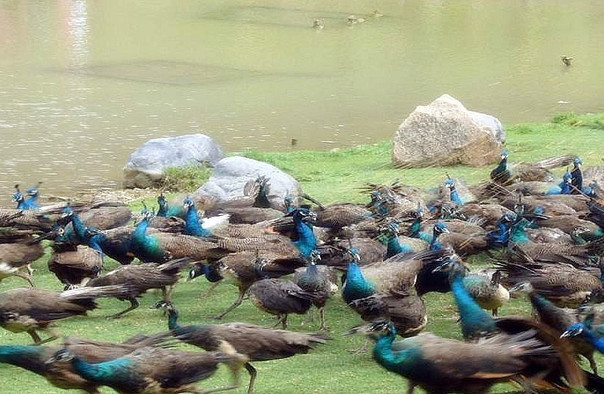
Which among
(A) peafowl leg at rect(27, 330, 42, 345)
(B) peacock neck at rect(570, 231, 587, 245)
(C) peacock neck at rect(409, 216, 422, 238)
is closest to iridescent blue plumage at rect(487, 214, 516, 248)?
(B) peacock neck at rect(570, 231, 587, 245)

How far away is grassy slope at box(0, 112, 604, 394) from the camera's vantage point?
27.4 ft

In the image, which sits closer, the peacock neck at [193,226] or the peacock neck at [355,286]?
the peacock neck at [355,286]

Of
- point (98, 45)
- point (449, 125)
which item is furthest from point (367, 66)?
point (449, 125)

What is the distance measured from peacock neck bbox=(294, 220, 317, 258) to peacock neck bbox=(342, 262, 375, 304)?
5.55ft

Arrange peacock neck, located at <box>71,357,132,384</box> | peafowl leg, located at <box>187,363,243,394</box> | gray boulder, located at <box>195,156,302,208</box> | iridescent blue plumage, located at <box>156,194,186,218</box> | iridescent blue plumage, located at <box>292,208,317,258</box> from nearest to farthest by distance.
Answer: peacock neck, located at <box>71,357,132,384</box>
peafowl leg, located at <box>187,363,243,394</box>
iridescent blue plumage, located at <box>292,208,317,258</box>
iridescent blue plumage, located at <box>156,194,186,218</box>
gray boulder, located at <box>195,156,302,208</box>

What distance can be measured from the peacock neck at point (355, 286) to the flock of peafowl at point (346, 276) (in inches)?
0.5

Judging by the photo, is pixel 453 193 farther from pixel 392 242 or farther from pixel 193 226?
pixel 193 226

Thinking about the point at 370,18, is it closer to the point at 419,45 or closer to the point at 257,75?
the point at 419,45

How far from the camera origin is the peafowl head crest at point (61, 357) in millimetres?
7148

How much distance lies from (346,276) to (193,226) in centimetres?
291

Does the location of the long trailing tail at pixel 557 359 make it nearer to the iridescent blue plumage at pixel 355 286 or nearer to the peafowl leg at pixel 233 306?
the iridescent blue plumage at pixel 355 286

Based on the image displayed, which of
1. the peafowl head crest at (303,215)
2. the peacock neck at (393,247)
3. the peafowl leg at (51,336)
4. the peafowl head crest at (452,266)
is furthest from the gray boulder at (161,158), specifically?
the peafowl head crest at (452,266)

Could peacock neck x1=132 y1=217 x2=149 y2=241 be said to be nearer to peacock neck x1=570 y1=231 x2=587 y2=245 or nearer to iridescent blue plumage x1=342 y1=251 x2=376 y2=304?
iridescent blue plumage x1=342 y1=251 x2=376 y2=304

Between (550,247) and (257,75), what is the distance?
19385 millimetres
